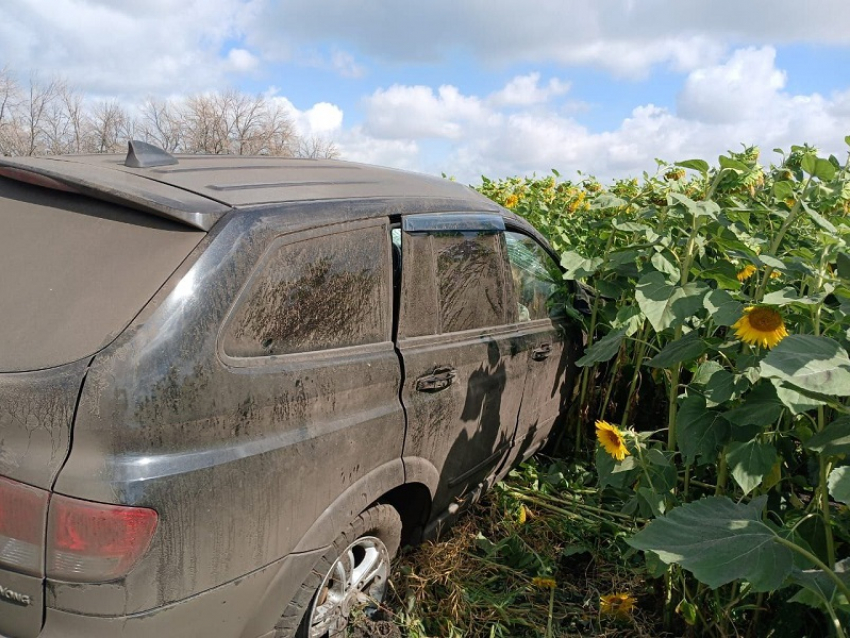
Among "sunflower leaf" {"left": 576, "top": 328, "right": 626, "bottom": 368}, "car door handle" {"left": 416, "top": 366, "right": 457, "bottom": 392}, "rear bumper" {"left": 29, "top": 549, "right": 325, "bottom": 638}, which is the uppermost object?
"sunflower leaf" {"left": 576, "top": 328, "right": 626, "bottom": 368}

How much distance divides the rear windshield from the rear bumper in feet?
2.06

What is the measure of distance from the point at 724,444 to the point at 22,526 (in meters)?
2.10

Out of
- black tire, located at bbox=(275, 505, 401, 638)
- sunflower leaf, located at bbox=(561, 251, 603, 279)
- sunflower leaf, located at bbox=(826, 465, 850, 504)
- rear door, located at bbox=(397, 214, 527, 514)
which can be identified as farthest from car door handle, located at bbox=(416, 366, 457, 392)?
sunflower leaf, located at bbox=(826, 465, 850, 504)

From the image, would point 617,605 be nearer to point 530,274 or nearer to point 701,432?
point 701,432

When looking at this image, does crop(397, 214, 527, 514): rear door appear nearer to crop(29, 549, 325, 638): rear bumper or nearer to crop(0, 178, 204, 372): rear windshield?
crop(29, 549, 325, 638): rear bumper

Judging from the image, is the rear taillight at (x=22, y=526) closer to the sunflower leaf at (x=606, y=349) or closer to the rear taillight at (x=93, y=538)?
the rear taillight at (x=93, y=538)

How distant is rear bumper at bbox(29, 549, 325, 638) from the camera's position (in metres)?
1.71

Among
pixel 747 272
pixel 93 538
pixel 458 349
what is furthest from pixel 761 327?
pixel 93 538

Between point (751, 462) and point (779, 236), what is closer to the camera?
point (751, 462)

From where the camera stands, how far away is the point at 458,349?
9.12 ft

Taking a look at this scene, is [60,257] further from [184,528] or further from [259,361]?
[184,528]

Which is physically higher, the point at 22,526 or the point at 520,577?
the point at 22,526

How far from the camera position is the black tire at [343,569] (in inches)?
87.2

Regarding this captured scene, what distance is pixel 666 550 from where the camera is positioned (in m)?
1.79
